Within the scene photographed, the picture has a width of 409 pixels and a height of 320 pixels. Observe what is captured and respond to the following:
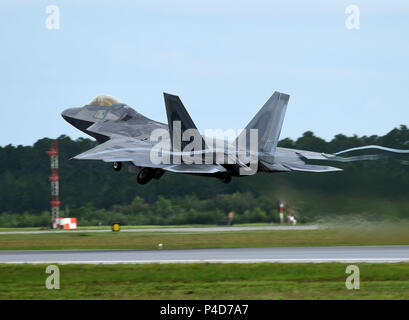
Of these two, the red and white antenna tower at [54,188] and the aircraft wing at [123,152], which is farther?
the red and white antenna tower at [54,188]

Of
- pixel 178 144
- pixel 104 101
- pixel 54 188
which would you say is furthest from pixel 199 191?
pixel 178 144

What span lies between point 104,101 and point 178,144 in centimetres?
824

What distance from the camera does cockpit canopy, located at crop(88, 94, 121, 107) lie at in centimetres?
3969

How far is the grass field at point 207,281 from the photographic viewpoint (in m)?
23.0

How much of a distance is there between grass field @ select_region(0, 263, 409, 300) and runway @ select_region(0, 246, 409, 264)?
213 centimetres

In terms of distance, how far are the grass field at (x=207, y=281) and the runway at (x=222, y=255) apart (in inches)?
83.8

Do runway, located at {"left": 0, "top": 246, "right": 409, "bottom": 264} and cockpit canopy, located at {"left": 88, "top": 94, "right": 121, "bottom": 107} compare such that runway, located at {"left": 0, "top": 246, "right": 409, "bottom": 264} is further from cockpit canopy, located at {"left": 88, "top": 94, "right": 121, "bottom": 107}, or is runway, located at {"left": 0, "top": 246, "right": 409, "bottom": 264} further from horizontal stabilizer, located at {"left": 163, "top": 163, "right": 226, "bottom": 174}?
cockpit canopy, located at {"left": 88, "top": 94, "right": 121, "bottom": 107}

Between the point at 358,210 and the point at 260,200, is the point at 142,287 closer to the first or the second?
the point at 358,210

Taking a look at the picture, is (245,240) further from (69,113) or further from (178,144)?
(178,144)

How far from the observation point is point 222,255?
34.0 meters

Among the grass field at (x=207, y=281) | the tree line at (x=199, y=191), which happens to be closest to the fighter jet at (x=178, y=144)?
the tree line at (x=199, y=191)

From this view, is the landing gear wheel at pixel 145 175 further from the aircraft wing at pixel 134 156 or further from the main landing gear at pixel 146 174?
the aircraft wing at pixel 134 156

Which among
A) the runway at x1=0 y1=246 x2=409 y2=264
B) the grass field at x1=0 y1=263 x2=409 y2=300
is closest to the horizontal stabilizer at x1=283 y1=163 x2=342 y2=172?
the runway at x1=0 y1=246 x2=409 y2=264

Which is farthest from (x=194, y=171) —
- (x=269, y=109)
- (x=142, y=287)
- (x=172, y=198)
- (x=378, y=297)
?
(x=172, y=198)
